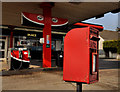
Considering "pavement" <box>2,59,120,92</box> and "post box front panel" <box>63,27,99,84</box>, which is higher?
"post box front panel" <box>63,27,99,84</box>

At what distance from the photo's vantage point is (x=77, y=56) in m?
2.18

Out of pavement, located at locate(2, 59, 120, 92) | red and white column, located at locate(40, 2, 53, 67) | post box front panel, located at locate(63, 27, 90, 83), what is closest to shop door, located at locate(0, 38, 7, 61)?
red and white column, located at locate(40, 2, 53, 67)

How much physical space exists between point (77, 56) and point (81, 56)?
72 millimetres

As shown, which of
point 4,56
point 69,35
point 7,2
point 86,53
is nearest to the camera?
point 86,53

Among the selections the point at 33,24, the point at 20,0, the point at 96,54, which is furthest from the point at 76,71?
the point at 20,0

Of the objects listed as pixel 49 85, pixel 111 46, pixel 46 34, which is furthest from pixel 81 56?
pixel 111 46

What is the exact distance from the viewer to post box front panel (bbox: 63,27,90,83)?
2.10 meters

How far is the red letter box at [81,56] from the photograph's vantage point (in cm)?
210

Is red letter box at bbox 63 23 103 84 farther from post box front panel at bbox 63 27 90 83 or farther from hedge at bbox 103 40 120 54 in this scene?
hedge at bbox 103 40 120 54

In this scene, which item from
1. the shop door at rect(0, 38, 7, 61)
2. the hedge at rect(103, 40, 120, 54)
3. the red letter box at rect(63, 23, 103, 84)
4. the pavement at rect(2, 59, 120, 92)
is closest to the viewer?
the red letter box at rect(63, 23, 103, 84)

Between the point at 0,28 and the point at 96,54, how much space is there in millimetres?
16025

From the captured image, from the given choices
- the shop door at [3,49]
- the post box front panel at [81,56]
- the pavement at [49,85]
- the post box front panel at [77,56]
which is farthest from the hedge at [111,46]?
the post box front panel at [77,56]

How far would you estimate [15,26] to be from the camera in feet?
53.6

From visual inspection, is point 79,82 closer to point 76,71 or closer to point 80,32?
point 76,71
